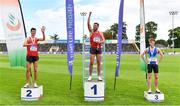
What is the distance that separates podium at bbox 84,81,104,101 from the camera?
1138 centimetres

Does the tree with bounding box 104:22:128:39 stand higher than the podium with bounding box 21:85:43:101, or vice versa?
the tree with bounding box 104:22:128:39

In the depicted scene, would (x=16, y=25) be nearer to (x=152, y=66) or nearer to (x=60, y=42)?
(x=152, y=66)

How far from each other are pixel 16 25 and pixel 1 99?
253cm

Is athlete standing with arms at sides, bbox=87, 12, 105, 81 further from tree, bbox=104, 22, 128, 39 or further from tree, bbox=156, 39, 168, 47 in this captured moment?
tree, bbox=156, 39, 168, 47

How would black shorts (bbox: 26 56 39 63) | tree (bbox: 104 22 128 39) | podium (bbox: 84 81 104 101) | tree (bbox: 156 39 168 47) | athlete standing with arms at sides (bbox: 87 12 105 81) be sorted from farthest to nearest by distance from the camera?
tree (bbox: 156 39 168 47) → tree (bbox: 104 22 128 39) → black shorts (bbox: 26 56 39 63) → athlete standing with arms at sides (bbox: 87 12 105 81) → podium (bbox: 84 81 104 101)

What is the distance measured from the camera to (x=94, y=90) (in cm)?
1145

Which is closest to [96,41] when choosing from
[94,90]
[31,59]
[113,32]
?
[94,90]

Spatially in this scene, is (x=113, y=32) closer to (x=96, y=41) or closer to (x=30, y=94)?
(x=96, y=41)

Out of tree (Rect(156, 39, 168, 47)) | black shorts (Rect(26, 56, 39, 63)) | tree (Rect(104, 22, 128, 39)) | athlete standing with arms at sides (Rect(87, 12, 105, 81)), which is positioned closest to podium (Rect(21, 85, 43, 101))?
black shorts (Rect(26, 56, 39, 63))

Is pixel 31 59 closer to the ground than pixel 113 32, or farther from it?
closer to the ground

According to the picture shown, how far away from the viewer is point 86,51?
13.9 meters

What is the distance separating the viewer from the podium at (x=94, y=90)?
448 inches

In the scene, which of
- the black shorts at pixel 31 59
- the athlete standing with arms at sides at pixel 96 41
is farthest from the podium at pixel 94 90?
the black shorts at pixel 31 59

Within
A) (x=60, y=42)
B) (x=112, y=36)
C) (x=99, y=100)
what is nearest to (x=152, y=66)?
(x=99, y=100)
